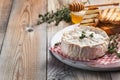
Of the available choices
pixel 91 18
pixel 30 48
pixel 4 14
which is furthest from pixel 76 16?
pixel 4 14

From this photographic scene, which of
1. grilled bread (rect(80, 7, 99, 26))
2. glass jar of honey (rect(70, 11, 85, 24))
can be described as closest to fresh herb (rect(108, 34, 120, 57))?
grilled bread (rect(80, 7, 99, 26))

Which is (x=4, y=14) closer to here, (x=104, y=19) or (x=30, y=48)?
(x=30, y=48)

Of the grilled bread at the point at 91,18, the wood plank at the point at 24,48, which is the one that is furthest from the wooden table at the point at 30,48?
the grilled bread at the point at 91,18

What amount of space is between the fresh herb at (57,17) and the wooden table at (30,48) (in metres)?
0.03

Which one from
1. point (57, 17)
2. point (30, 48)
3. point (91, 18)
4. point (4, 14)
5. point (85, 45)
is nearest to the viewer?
point (85, 45)

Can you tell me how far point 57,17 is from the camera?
4.74ft

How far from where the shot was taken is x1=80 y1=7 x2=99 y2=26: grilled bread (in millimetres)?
1277

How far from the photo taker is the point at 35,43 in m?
1.24

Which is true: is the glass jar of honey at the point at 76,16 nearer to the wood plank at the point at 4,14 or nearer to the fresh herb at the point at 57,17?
the fresh herb at the point at 57,17

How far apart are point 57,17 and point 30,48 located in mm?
301

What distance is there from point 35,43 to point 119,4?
54cm

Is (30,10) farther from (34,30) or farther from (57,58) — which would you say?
(57,58)

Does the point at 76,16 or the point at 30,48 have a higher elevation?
the point at 76,16

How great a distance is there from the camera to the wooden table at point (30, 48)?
1.03 m
